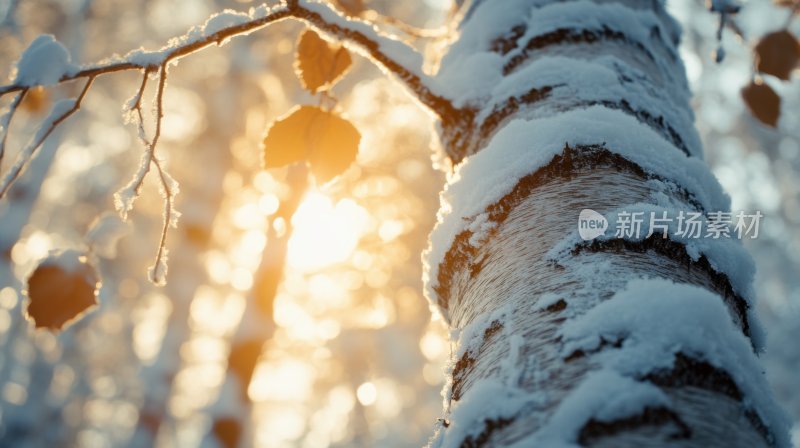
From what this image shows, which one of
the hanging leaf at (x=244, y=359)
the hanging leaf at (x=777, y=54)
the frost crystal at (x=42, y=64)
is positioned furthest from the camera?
the hanging leaf at (x=244, y=359)

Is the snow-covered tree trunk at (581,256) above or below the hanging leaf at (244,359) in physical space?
below

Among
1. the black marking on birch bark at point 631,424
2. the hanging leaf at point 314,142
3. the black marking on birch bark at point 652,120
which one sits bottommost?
the black marking on birch bark at point 631,424

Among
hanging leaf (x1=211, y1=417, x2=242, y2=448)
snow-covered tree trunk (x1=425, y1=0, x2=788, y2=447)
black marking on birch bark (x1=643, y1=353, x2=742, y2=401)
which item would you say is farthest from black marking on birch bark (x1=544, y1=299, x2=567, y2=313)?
hanging leaf (x1=211, y1=417, x2=242, y2=448)

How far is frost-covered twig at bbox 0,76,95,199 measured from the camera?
0.69 m

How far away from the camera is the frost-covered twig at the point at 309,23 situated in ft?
2.21

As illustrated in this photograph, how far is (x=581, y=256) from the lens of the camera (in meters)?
0.55

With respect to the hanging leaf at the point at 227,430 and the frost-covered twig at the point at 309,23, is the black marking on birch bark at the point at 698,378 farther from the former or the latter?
the hanging leaf at the point at 227,430

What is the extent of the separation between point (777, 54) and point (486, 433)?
113 cm

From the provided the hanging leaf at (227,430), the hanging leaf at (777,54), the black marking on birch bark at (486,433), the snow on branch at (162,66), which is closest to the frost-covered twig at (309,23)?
the snow on branch at (162,66)

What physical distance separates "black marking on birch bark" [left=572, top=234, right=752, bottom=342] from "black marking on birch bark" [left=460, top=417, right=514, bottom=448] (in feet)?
0.68

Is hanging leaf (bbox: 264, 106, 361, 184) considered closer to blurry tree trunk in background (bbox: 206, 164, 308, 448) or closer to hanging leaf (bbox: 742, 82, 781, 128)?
hanging leaf (bbox: 742, 82, 781, 128)

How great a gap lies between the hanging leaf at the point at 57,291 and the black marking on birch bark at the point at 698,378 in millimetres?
982

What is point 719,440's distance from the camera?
0.39 metres

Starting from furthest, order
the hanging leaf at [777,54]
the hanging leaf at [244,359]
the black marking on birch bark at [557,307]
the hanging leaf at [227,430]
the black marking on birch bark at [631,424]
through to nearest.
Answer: the hanging leaf at [244,359] < the hanging leaf at [227,430] < the hanging leaf at [777,54] < the black marking on birch bark at [557,307] < the black marking on birch bark at [631,424]
